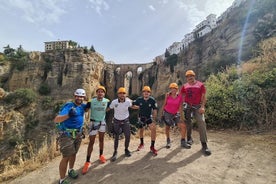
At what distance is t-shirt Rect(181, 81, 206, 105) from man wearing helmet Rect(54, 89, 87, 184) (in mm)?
2255

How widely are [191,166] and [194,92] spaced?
1552mm

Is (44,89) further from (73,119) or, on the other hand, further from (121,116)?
(73,119)

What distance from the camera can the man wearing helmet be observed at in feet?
12.6

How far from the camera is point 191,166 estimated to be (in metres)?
4.12

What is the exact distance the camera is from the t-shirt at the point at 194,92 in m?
4.84

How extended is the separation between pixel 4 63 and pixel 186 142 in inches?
1566

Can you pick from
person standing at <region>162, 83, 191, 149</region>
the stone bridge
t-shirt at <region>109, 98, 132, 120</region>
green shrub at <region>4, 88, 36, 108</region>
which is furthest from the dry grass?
the stone bridge

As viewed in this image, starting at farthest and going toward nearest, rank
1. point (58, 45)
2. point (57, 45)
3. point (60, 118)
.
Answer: point (57, 45), point (58, 45), point (60, 118)

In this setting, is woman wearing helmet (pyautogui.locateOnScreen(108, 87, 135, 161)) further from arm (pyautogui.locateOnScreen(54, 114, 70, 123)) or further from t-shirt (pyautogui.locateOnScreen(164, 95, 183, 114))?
arm (pyautogui.locateOnScreen(54, 114, 70, 123))

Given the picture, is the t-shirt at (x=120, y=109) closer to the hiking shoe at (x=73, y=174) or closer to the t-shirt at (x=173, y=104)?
the t-shirt at (x=173, y=104)

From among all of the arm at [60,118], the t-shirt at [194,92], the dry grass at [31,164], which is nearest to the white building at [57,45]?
the dry grass at [31,164]

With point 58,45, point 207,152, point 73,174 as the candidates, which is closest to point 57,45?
point 58,45

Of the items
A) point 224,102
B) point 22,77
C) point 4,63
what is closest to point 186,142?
point 224,102

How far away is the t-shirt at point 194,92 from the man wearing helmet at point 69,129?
7.40ft
